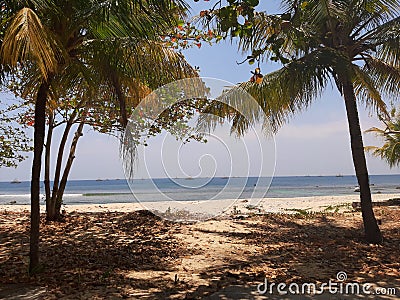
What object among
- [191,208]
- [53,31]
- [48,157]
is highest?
[53,31]

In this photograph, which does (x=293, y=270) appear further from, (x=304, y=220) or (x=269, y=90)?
(x=304, y=220)

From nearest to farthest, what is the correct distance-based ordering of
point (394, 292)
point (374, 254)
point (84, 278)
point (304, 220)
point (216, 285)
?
point (394, 292), point (216, 285), point (84, 278), point (374, 254), point (304, 220)

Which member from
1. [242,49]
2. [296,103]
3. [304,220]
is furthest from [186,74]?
[304,220]

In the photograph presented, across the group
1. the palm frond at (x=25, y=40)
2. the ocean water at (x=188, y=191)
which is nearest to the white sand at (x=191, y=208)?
the ocean water at (x=188, y=191)

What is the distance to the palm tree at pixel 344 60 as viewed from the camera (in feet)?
19.9

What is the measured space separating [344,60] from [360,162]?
1957mm

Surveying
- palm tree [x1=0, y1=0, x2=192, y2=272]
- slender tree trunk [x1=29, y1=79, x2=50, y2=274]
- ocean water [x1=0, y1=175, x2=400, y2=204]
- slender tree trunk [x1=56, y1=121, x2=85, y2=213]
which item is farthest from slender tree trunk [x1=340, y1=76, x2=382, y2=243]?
slender tree trunk [x1=56, y1=121, x2=85, y2=213]

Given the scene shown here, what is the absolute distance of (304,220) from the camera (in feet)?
32.7

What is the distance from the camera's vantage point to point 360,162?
697 cm

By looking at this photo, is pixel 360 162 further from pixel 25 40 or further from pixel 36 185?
pixel 25 40

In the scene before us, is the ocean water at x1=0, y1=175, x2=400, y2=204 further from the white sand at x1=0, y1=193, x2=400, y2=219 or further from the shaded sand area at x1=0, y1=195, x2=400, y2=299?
the shaded sand area at x1=0, y1=195, x2=400, y2=299

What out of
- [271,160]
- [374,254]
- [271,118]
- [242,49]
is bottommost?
[374,254]

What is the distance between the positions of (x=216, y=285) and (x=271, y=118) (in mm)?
5038

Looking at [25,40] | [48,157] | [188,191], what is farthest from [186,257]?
[188,191]
